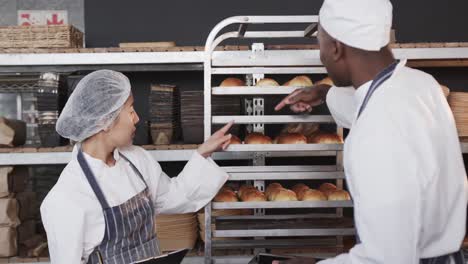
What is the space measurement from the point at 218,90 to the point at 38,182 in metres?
2.36

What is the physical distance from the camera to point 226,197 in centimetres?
248

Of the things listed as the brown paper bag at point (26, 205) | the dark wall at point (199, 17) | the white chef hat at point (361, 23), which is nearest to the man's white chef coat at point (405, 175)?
the white chef hat at point (361, 23)

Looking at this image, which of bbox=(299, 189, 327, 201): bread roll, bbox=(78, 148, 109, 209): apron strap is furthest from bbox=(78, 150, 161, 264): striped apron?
bbox=(299, 189, 327, 201): bread roll

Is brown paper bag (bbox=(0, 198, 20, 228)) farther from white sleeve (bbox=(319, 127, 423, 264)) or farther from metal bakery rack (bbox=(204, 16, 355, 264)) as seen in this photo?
white sleeve (bbox=(319, 127, 423, 264))

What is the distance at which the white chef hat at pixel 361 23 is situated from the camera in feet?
4.74

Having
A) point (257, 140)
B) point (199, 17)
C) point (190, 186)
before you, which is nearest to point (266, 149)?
point (257, 140)

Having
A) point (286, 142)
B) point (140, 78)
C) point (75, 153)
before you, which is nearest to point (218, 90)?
point (286, 142)

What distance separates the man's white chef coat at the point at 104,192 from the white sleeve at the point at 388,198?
3.44 ft

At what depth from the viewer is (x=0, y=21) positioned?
5.54m

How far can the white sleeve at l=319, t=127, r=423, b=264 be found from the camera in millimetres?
1321

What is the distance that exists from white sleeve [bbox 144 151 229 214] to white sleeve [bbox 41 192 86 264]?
488 mm

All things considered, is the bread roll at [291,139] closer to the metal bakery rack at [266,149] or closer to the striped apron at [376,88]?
the metal bakery rack at [266,149]

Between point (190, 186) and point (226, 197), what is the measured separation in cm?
24

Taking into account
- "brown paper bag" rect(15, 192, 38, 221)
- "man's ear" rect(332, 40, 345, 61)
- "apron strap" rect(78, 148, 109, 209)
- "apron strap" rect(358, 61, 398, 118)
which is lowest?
"brown paper bag" rect(15, 192, 38, 221)
